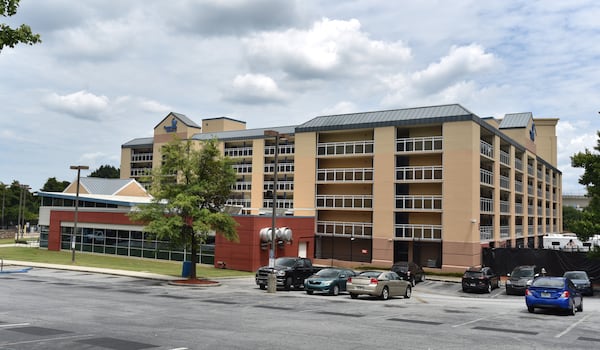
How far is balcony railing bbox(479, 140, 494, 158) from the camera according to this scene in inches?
1866

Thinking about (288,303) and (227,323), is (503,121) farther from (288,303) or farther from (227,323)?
(227,323)

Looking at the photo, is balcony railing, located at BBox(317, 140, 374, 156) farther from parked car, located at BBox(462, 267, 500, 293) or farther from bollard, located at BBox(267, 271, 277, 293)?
bollard, located at BBox(267, 271, 277, 293)

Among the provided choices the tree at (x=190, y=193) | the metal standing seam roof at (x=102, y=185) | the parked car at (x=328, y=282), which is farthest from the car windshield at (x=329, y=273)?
the metal standing seam roof at (x=102, y=185)

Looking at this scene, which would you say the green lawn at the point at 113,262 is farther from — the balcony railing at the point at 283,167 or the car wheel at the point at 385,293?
the balcony railing at the point at 283,167

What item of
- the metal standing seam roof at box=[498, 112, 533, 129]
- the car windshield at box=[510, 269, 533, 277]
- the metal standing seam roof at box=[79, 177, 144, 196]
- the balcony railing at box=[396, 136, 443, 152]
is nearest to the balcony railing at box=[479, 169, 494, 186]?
the balcony railing at box=[396, 136, 443, 152]

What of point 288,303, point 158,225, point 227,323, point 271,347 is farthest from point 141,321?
point 158,225

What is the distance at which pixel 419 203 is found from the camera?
154ft

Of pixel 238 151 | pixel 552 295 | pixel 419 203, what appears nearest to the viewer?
pixel 552 295

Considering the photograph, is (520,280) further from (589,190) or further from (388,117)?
(388,117)

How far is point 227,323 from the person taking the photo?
16750 mm

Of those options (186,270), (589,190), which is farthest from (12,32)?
(589,190)

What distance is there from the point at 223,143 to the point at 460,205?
42431 mm

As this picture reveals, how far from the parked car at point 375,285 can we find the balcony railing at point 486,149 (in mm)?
23248

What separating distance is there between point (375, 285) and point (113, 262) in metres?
28.6
